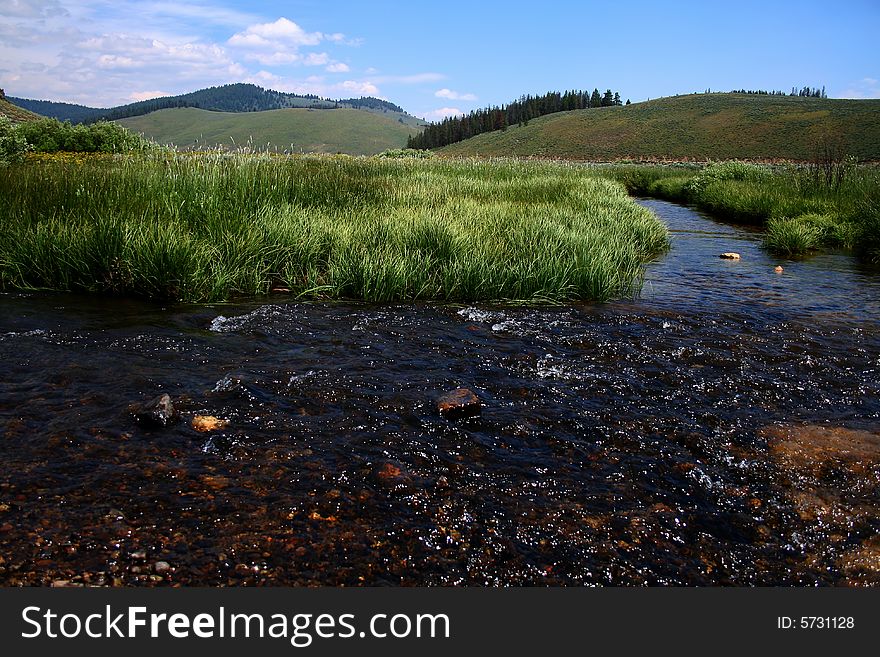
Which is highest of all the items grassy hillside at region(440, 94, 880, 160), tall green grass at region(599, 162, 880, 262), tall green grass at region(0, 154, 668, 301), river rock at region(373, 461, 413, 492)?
grassy hillside at region(440, 94, 880, 160)

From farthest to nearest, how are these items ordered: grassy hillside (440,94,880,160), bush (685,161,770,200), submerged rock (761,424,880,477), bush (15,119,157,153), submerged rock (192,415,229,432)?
grassy hillside (440,94,880,160) < bush (15,119,157,153) < bush (685,161,770,200) < submerged rock (192,415,229,432) < submerged rock (761,424,880,477)

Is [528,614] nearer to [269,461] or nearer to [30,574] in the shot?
[269,461]

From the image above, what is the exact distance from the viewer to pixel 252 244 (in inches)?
305

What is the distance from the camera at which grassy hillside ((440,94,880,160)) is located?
93438 millimetres

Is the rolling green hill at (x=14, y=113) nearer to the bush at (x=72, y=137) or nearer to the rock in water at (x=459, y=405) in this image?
the bush at (x=72, y=137)

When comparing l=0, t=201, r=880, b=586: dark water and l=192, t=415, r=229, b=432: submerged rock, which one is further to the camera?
l=192, t=415, r=229, b=432: submerged rock

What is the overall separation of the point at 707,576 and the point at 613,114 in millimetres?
153535

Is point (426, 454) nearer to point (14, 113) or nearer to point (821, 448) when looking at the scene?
point (821, 448)

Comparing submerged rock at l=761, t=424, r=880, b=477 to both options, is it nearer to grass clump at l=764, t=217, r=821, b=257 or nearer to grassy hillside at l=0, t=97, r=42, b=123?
grass clump at l=764, t=217, r=821, b=257

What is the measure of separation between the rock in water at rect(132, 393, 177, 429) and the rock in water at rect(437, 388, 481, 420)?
181cm

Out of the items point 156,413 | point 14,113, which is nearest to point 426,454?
point 156,413

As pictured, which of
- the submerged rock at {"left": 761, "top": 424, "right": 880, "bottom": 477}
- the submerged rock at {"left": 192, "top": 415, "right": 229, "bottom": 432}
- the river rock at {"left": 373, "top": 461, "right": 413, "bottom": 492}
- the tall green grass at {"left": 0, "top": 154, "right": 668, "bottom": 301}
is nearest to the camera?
the river rock at {"left": 373, "top": 461, "right": 413, "bottom": 492}

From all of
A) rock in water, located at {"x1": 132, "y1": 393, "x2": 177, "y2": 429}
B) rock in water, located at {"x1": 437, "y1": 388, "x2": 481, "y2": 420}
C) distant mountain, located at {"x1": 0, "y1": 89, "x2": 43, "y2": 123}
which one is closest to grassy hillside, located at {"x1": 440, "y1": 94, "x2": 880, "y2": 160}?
distant mountain, located at {"x1": 0, "y1": 89, "x2": 43, "y2": 123}

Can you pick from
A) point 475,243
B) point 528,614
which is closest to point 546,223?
point 475,243
